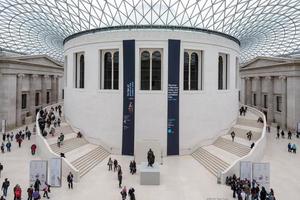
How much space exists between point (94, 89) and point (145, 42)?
7975 millimetres

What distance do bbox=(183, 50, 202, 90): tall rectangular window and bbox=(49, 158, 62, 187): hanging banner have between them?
16.6m

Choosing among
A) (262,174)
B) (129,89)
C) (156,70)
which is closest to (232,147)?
(262,174)

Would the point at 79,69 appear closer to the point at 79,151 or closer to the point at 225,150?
the point at 79,151

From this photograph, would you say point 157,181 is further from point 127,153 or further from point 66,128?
point 66,128

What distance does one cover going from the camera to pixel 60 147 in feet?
94.8

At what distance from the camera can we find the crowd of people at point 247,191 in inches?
721

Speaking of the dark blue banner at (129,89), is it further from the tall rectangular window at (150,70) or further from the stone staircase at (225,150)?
the stone staircase at (225,150)

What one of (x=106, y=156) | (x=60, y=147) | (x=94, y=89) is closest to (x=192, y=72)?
(x=94, y=89)

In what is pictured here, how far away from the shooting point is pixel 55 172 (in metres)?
20.7

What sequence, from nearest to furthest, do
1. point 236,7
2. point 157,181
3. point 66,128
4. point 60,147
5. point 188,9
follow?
point 157,181 → point 60,147 → point 66,128 → point 188,9 → point 236,7

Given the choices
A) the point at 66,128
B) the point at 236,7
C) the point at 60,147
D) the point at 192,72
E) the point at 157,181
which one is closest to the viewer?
the point at 157,181

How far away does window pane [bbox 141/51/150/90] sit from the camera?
31062 mm

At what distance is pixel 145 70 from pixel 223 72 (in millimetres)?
11054

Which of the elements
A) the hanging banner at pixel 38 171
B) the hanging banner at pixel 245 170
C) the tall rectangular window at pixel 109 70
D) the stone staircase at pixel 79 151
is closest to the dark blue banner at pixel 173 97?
the tall rectangular window at pixel 109 70
